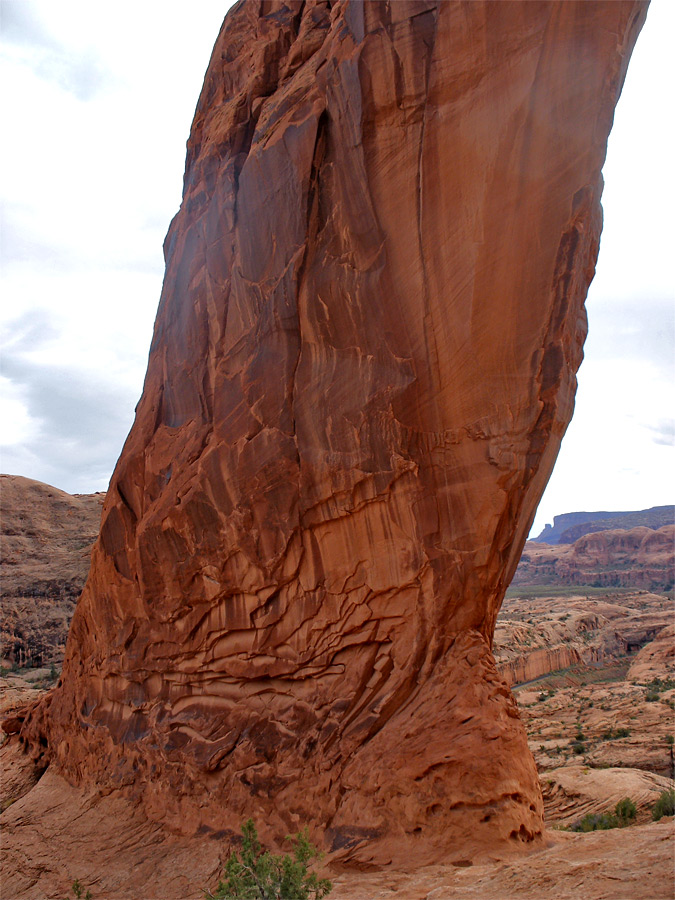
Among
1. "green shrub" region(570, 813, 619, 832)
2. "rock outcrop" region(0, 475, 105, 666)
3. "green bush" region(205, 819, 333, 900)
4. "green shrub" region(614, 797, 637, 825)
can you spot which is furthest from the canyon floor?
"rock outcrop" region(0, 475, 105, 666)

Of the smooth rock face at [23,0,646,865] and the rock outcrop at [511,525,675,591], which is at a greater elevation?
the smooth rock face at [23,0,646,865]

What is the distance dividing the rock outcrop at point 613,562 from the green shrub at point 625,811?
3651 inches

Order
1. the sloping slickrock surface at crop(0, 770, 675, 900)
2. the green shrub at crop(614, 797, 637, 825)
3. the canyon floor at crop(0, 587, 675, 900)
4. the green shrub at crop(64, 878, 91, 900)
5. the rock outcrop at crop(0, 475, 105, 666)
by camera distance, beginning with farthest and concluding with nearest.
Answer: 1. the rock outcrop at crop(0, 475, 105, 666)
2. the green shrub at crop(614, 797, 637, 825)
3. the green shrub at crop(64, 878, 91, 900)
4. the canyon floor at crop(0, 587, 675, 900)
5. the sloping slickrock surface at crop(0, 770, 675, 900)

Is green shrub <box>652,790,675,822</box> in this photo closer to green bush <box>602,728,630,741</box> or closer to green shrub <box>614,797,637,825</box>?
green shrub <box>614,797,637,825</box>

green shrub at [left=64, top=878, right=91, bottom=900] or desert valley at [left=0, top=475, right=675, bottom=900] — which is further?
green shrub at [left=64, top=878, right=91, bottom=900]

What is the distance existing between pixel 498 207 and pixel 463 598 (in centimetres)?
558

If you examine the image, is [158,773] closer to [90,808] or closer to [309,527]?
[90,808]

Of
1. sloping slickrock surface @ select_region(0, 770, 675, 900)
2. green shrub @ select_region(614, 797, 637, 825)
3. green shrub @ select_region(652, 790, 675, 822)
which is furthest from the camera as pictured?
green shrub @ select_region(614, 797, 637, 825)

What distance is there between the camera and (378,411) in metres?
9.22

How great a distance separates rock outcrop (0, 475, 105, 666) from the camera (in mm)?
32688

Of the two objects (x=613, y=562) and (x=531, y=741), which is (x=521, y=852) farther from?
(x=613, y=562)

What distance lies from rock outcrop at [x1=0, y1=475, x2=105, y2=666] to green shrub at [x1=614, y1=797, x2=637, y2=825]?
29.6 meters

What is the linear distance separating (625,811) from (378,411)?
A: 340 inches

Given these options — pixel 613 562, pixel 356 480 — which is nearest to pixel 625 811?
pixel 356 480
